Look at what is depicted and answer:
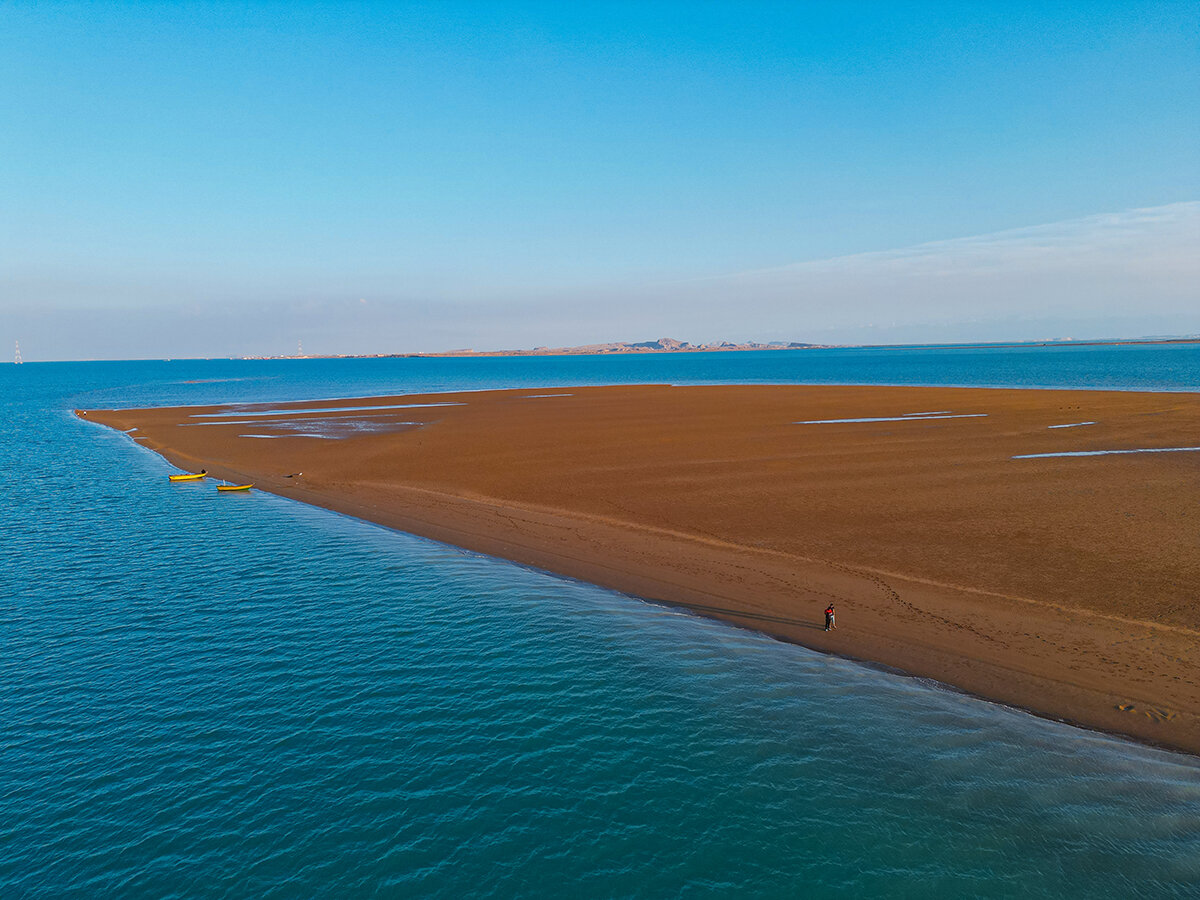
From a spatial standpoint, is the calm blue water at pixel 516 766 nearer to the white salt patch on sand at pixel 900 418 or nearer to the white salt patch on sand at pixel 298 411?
the white salt patch on sand at pixel 900 418

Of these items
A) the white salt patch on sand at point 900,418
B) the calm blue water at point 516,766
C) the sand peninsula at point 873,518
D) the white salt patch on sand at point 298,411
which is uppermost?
the white salt patch on sand at point 298,411

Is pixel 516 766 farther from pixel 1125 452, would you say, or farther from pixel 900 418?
pixel 900 418

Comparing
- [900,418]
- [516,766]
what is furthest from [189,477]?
[900,418]

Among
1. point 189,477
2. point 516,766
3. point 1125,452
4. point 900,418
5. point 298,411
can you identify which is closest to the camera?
point 516,766

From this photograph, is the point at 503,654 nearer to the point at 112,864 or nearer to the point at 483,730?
the point at 483,730

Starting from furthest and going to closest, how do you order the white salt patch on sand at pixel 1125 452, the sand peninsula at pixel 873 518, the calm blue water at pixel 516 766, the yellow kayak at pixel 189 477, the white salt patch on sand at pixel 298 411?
the white salt patch on sand at pixel 298 411
the yellow kayak at pixel 189 477
the white salt patch on sand at pixel 1125 452
the sand peninsula at pixel 873 518
the calm blue water at pixel 516 766

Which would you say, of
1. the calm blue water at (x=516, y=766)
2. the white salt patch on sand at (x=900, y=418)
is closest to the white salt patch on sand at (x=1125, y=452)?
the white salt patch on sand at (x=900, y=418)
